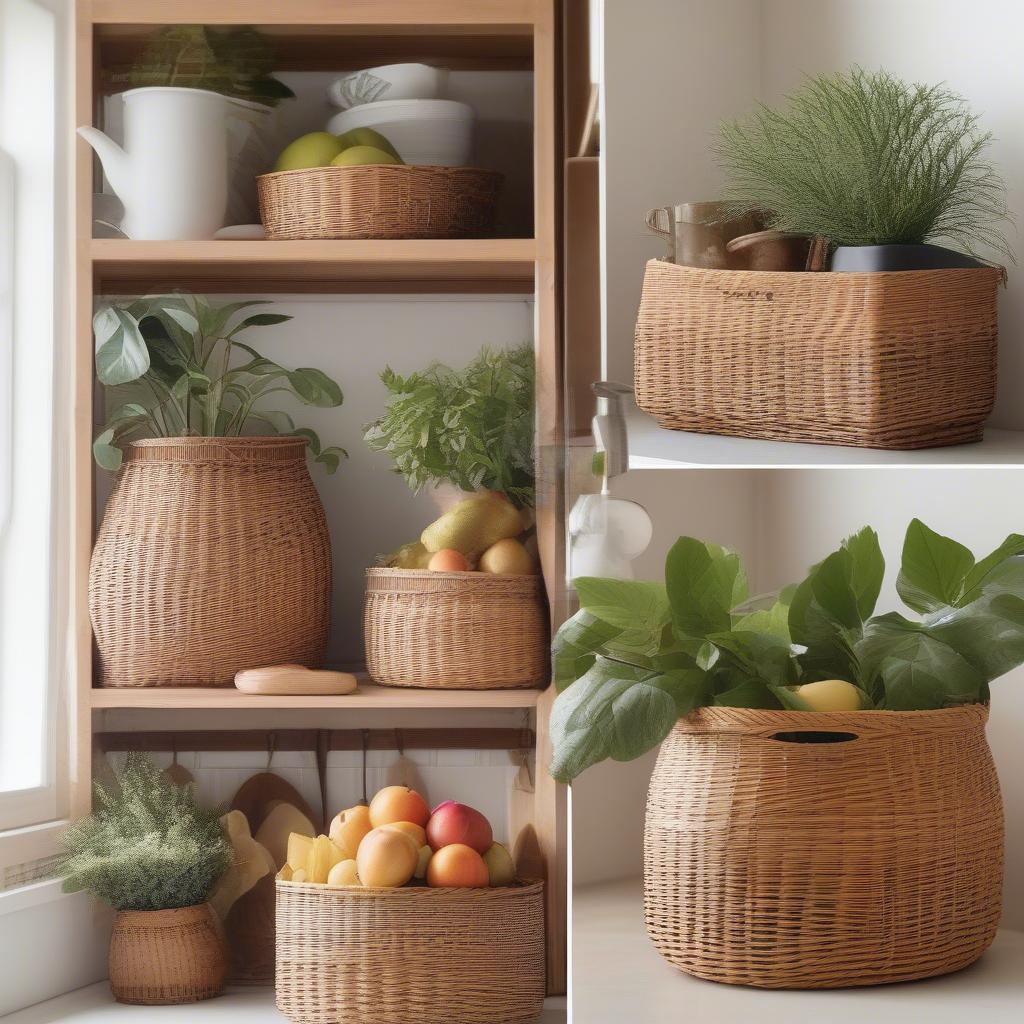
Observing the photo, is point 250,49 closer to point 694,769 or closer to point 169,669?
point 169,669

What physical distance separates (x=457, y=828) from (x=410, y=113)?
0.92m

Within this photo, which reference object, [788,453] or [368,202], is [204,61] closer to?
[368,202]

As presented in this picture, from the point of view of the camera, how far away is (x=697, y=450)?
33.9 inches

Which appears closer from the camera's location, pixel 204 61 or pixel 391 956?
pixel 391 956

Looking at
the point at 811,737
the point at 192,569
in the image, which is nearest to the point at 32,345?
the point at 192,569

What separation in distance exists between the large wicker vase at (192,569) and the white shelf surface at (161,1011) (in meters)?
0.40

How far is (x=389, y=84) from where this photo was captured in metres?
1.59

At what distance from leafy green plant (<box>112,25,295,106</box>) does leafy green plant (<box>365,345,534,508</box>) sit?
45cm

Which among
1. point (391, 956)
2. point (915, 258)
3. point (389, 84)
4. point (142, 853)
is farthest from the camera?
point (389, 84)

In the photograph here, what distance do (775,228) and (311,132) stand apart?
0.97 metres

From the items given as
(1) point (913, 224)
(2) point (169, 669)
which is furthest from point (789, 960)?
(2) point (169, 669)

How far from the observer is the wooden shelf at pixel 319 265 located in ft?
5.01

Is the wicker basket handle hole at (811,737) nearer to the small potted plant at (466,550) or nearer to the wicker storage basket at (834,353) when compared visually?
the wicker storage basket at (834,353)

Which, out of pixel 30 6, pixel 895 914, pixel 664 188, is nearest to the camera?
pixel 895 914
